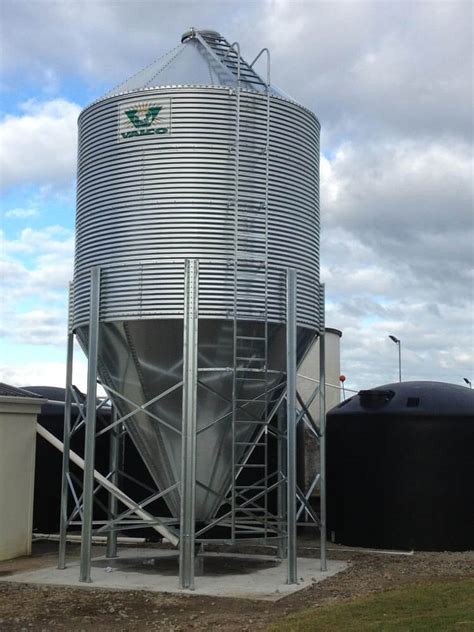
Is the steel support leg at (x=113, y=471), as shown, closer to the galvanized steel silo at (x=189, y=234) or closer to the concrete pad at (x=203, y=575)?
the concrete pad at (x=203, y=575)

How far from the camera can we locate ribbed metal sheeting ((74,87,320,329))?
14234 mm

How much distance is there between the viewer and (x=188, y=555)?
44.2ft

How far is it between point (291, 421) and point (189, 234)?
363 cm

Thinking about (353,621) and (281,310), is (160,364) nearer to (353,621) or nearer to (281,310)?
(281,310)

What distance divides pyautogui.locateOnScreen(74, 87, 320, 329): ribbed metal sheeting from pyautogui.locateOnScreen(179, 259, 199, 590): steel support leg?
10.5 inches

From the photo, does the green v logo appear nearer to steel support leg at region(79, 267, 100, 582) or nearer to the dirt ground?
steel support leg at region(79, 267, 100, 582)

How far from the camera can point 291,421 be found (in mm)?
14367

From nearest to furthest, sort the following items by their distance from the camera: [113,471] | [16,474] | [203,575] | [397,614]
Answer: [397,614]
[203,575]
[113,471]
[16,474]

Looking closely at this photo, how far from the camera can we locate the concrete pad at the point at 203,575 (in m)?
13.6

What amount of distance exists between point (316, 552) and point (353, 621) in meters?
7.86

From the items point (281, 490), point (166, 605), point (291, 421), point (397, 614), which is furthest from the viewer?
point (281, 490)

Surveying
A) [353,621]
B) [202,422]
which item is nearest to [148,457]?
[202,422]

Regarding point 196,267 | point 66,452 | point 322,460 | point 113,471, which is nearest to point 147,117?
point 196,267

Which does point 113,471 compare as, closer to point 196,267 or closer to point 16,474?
point 16,474
